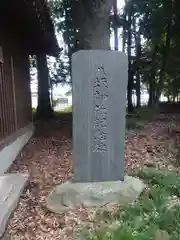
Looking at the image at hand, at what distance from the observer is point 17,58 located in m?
7.39

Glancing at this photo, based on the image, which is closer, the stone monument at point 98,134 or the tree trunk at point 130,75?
the stone monument at point 98,134

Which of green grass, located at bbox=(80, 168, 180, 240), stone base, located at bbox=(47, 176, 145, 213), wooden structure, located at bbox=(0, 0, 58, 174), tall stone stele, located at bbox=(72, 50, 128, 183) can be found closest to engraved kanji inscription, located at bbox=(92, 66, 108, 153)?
tall stone stele, located at bbox=(72, 50, 128, 183)

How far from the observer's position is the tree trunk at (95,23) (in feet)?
20.4

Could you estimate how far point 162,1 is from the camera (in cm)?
845

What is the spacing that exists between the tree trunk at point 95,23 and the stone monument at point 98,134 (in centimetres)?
266

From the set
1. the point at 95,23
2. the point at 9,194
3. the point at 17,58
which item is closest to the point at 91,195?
the point at 9,194

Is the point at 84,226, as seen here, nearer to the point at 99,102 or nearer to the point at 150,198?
the point at 150,198

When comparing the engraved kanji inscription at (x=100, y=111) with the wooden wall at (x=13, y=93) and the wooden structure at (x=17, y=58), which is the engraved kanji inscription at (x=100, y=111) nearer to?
the wooden structure at (x=17, y=58)

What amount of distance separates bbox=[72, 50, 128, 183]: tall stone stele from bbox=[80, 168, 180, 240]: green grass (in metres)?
0.61

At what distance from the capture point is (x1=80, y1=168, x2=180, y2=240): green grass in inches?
108

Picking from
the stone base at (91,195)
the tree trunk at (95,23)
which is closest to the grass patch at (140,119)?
the tree trunk at (95,23)

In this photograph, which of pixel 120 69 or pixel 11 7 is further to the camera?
pixel 11 7

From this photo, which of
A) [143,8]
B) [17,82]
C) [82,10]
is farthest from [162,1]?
[17,82]

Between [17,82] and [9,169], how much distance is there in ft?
8.29
